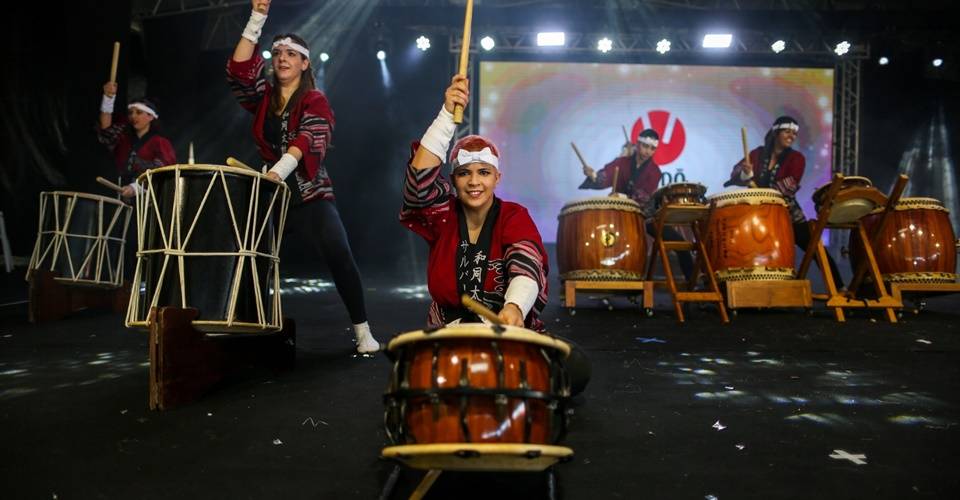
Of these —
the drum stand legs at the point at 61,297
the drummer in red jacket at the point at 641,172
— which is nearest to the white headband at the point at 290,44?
the drum stand legs at the point at 61,297

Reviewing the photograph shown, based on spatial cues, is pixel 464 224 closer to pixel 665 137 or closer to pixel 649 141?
pixel 649 141

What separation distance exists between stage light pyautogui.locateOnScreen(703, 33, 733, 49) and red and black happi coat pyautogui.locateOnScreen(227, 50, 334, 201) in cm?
811

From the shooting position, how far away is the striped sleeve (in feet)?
8.87

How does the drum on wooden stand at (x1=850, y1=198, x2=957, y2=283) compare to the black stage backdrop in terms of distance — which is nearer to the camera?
the drum on wooden stand at (x1=850, y1=198, x2=957, y2=283)

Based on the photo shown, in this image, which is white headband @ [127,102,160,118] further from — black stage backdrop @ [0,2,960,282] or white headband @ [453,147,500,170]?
black stage backdrop @ [0,2,960,282]

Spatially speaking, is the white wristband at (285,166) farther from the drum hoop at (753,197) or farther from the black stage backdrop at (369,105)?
the black stage backdrop at (369,105)

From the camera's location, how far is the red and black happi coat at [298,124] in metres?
2.70

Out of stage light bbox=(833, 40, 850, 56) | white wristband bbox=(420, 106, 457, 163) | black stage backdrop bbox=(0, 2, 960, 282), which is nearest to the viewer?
white wristband bbox=(420, 106, 457, 163)

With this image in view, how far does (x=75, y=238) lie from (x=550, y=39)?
7131mm

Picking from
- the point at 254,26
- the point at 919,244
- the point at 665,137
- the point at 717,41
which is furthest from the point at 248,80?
the point at 717,41

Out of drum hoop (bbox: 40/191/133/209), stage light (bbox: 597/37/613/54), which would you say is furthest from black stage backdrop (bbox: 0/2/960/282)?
drum hoop (bbox: 40/191/133/209)

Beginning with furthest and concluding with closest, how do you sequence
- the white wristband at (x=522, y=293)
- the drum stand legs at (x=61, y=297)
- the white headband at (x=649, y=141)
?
the white headband at (x=649, y=141)
the drum stand legs at (x=61, y=297)
the white wristband at (x=522, y=293)

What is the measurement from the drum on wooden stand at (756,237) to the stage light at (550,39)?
17.6 ft

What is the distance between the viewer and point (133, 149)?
4.37 m
